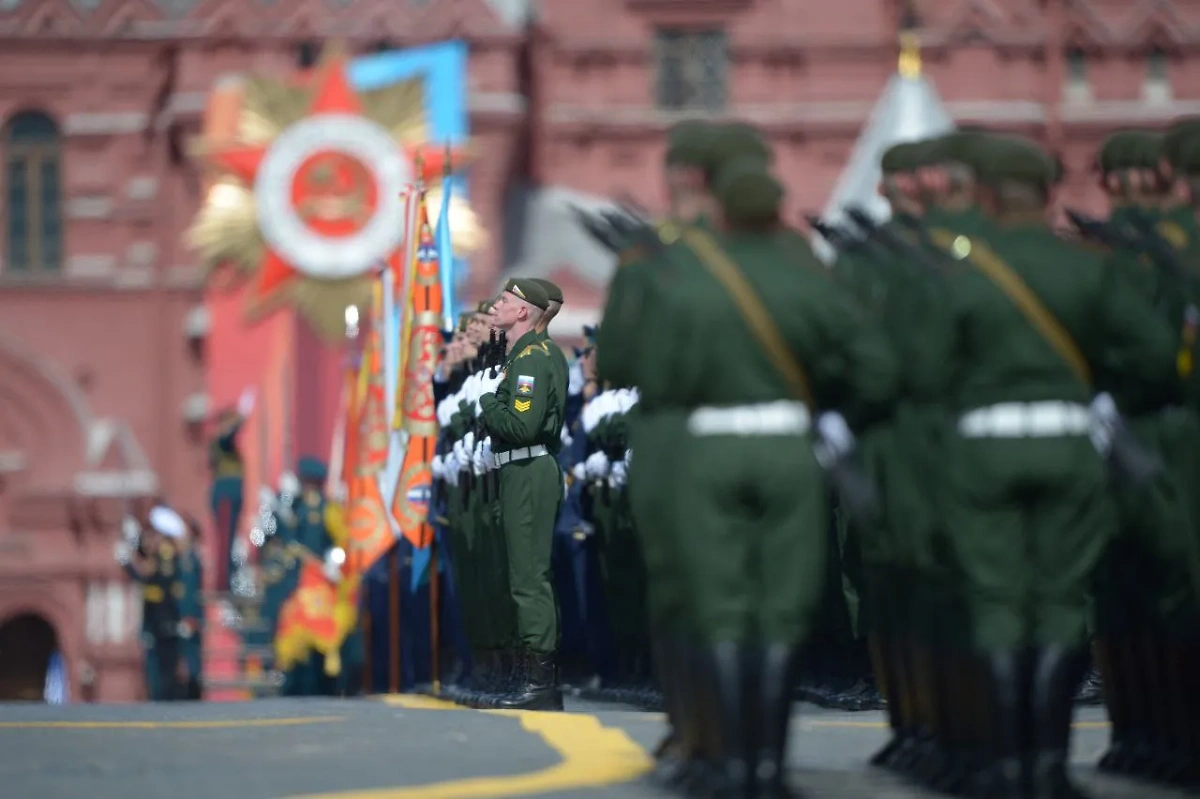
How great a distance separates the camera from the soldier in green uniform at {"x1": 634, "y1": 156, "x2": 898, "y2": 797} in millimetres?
7777

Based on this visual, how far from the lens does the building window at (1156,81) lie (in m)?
35.2

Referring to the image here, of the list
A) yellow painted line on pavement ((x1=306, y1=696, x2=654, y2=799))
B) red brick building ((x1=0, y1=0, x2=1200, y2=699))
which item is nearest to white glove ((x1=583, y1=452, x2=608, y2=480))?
yellow painted line on pavement ((x1=306, y1=696, x2=654, y2=799))

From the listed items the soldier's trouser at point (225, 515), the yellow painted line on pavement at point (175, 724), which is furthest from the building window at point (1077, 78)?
the yellow painted line on pavement at point (175, 724)

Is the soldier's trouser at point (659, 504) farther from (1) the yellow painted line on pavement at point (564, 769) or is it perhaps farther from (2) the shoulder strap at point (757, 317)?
(1) the yellow painted line on pavement at point (564, 769)

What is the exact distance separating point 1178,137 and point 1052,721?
2302mm

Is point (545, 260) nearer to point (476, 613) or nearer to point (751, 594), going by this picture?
point (476, 613)

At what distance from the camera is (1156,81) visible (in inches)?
1388

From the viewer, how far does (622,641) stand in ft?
48.5

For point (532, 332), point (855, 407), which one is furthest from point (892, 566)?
point (532, 332)

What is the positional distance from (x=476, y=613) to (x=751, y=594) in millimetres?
6274

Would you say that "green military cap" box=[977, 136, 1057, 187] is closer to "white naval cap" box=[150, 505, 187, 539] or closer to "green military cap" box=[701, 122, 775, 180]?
"green military cap" box=[701, 122, 775, 180]

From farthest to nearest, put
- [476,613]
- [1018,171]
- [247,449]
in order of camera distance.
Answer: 1. [247,449]
2. [476,613]
3. [1018,171]

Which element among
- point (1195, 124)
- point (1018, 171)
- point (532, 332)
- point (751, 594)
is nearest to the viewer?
point (751, 594)

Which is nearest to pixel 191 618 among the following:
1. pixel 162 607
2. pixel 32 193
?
pixel 162 607
